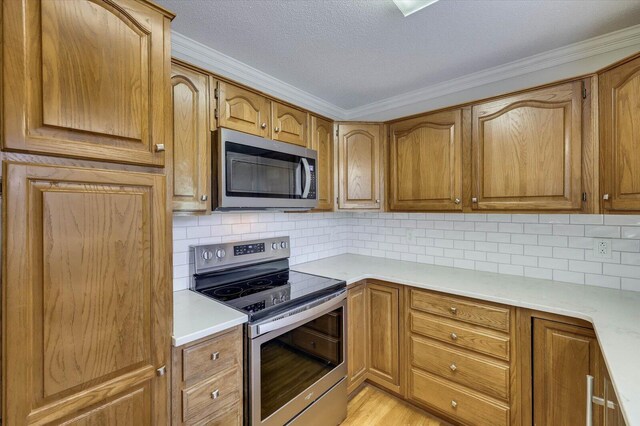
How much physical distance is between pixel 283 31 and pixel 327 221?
5.57 feet

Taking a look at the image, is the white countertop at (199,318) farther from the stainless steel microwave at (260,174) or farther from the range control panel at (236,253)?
the stainless steel microwave at (260,174)

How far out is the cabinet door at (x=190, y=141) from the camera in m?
1.49

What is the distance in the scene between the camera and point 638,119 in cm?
134

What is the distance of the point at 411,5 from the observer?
1.41 m

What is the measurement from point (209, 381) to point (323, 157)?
171 cm

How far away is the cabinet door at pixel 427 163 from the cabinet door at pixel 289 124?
2.55 feet

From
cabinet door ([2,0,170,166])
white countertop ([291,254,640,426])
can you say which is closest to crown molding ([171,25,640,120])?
cabinet door ([2,0,170,166])

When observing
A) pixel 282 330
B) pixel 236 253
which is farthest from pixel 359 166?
pixel 282 330

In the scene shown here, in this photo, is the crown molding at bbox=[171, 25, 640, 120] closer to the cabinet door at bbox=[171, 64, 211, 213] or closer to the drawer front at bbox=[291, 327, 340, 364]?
the cabinet door at bbox=[171, 64, 211, 213]

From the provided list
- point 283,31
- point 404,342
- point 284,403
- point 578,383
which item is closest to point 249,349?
point 284,403

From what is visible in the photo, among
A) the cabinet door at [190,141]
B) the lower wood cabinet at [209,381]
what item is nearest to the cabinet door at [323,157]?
the cabinet door at [190,141]

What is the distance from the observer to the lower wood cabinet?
121 cm

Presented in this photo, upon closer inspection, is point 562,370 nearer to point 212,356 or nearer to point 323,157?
point 212,356

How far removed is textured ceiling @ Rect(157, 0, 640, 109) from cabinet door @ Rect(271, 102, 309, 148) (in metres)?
0.35
